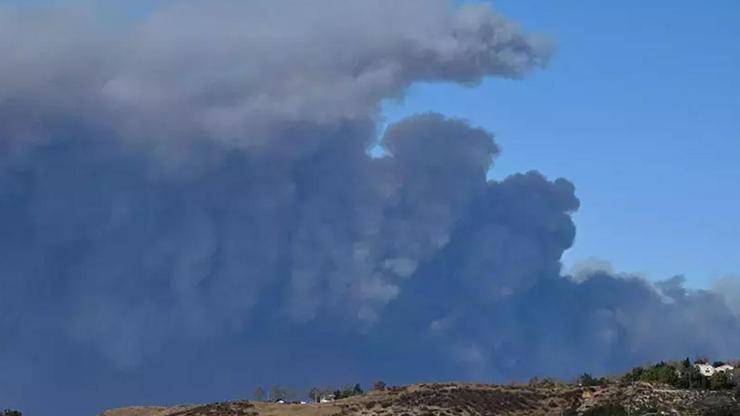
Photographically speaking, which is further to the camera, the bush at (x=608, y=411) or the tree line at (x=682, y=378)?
the tree line at (x=682, y=378)

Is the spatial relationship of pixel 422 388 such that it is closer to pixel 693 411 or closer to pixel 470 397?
pixel 470 397

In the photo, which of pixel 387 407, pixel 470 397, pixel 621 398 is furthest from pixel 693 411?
pixel 387 407

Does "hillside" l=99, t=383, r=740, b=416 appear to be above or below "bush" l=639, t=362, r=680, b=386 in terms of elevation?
below

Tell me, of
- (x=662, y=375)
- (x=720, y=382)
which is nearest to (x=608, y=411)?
(x=720, y=382)

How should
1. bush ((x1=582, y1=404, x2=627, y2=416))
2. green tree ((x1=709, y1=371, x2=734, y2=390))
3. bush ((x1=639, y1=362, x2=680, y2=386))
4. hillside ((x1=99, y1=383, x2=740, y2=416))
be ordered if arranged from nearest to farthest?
1. bush ((x1=582, y1=404, x2=627, y2=416))
2. hillside ((x1=99, y1=383, x2=740, y2=416))
3. green tree ((x1=709, y1=371, x2=734, y2=390))
4. bush ((x1=639, y1=362, x2=680, y2=386))

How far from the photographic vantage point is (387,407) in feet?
503

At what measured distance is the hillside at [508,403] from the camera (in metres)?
141

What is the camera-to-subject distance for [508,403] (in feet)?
502

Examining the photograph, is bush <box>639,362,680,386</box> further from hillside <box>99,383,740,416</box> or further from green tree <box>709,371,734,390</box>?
hillside <box>99,383,740,416</box>

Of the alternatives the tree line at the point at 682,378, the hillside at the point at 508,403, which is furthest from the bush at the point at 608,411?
the tree line at the point at 682,378

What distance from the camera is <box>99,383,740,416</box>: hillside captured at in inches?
5536

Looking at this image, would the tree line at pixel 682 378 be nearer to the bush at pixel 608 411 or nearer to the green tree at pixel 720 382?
the green tree at pixel 720 382

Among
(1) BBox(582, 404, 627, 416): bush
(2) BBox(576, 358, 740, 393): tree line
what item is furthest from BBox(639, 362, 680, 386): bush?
(1) BBox(582, 404, 627, 416): bush

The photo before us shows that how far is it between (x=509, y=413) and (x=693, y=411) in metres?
24.6
